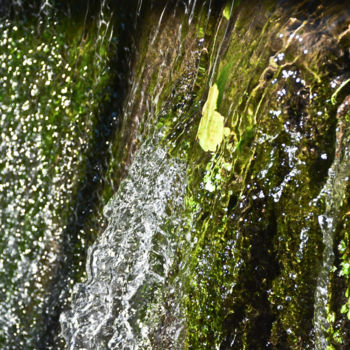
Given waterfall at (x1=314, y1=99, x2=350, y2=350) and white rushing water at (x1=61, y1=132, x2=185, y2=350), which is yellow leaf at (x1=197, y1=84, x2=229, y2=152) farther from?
waterfall at (x1=314, y1=99, x2=350, y2=350)

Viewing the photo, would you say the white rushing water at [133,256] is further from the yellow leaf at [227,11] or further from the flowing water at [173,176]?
the yellow leaf at [227,11]

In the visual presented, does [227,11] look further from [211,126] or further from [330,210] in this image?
[330,210]

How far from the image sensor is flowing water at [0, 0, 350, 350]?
5.11ft

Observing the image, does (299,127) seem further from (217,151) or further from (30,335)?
(30,335)

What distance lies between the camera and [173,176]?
6.17 feet

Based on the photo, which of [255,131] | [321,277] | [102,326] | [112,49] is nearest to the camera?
[321,277]

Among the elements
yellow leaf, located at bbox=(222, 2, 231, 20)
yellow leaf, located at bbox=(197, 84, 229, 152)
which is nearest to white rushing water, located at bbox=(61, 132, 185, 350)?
yellow leaf, located at bbox=(197, 84, 229, 152)

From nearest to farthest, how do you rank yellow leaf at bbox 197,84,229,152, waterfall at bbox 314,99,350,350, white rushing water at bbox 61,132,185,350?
waterfall at bbox 314,99,350,350
yellow leaf at bbox 197,84,229,152
white rushing water at bbox 61,132,185,350

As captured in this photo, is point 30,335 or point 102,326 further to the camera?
point 30,335

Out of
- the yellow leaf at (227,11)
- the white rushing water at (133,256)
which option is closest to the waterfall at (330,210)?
the white rushing water at (133,256)

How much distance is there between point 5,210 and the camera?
254 cm

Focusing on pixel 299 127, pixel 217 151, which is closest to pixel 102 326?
pixel 217 151

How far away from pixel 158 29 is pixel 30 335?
1.08m

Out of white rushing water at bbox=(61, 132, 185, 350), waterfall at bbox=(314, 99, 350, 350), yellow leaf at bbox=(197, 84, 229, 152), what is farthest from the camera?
white rushing water at bbox=(61, 132, 185, 350)
